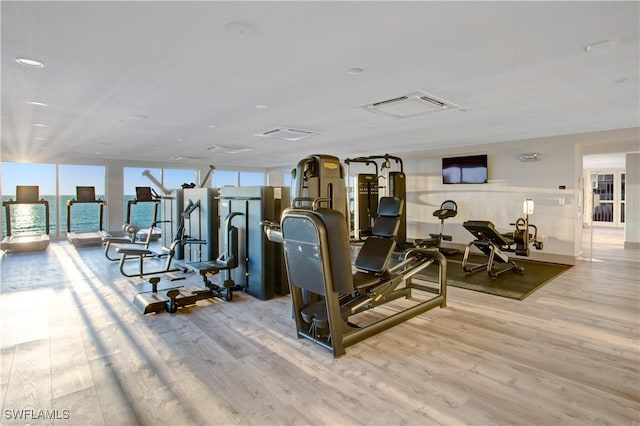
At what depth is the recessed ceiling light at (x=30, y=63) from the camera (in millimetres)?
2811

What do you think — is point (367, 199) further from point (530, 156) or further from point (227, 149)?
point (227, 149)

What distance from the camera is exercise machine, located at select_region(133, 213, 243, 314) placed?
3.93 metres

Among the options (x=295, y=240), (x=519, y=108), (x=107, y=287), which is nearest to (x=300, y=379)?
(x=295, y=240)

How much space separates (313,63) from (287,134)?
343cm

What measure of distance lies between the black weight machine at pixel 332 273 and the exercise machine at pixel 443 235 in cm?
313

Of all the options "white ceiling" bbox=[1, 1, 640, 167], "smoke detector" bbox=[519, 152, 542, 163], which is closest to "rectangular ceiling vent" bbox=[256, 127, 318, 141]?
"white ceiling" bbox=[1, 1, 640, 167]

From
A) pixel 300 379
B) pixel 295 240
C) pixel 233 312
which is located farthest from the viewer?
pixel 233 312

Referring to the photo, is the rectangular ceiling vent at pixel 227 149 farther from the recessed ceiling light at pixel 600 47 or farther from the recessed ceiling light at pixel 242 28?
the recessed ceiling light at pixel 600 47

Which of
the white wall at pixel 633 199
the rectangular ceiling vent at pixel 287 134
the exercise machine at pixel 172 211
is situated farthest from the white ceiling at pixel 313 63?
the white wall at pixel 633 199

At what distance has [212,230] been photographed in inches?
221

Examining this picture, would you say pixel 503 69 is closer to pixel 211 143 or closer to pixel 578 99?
pixel 578 99

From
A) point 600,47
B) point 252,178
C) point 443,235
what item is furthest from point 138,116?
point 252,178

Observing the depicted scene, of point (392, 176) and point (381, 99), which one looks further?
point (392, 176)

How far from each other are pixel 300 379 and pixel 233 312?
5.34ft
